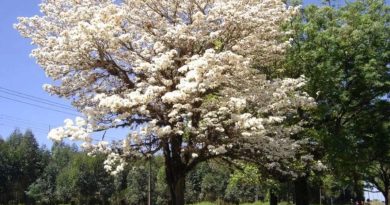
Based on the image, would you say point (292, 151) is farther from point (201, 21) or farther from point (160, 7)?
point (160, 7)

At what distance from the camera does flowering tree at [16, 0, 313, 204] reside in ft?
48.9

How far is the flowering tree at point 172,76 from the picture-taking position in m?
14.9

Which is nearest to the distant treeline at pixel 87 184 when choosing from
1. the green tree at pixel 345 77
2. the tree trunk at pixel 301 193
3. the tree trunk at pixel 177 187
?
the tree trunk at pixel 301 193

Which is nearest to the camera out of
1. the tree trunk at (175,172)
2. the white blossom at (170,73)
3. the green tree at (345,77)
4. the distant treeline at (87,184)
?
the white blossom at (170,73)

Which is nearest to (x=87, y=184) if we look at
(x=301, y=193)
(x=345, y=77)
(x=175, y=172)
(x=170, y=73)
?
(x=301, y=193)

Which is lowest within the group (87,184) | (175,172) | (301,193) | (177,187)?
(301,193)

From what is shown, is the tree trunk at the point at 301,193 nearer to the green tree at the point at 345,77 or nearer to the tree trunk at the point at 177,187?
the green tree at the point at 345,77

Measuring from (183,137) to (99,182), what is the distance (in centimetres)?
8650

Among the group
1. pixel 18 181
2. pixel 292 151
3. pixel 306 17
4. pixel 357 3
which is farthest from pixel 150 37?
pixel 18 181

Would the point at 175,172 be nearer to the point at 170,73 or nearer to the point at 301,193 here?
the point at 170,73

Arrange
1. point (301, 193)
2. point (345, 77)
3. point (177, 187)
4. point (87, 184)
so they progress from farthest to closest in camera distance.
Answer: point (87, 184)
point (301, 193)
point (345, 77)
point (177, 187)

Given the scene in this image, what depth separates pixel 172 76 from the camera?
16.0 metres

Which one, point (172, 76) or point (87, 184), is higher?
point (172, 76)

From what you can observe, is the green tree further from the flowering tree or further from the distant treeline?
the distant treeline
